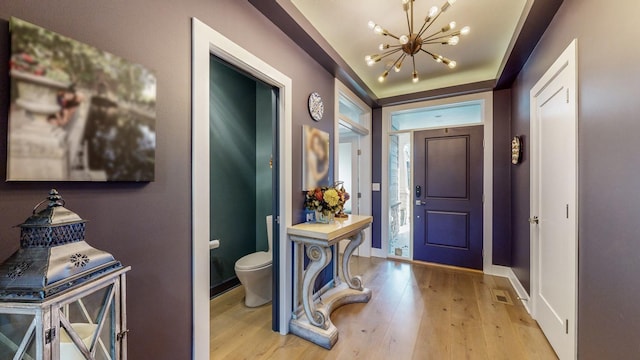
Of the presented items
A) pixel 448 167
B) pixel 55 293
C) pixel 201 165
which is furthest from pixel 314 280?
pixel 448 167

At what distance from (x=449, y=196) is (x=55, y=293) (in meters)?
3.90

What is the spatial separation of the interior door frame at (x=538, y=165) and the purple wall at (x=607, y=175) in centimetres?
4

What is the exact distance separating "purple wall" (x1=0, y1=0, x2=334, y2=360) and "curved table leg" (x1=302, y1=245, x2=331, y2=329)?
90 cm

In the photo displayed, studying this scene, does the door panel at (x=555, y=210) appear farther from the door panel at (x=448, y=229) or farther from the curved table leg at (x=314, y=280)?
the curved table leg at (x=314, y=280)

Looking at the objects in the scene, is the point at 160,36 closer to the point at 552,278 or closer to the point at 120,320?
the point at 120,320

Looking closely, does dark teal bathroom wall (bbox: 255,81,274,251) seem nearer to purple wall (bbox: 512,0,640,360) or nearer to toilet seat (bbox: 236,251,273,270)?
toilet seat (bbox: 236,251,273,270)

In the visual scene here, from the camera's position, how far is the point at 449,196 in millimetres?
3643

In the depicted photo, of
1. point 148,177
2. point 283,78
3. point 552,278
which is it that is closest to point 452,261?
point 552,278

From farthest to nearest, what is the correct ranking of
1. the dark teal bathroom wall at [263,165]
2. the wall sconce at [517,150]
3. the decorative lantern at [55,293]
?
1. the dark teal bathroom wall at [263,165]
2. the wall sconce at [517,150]
3. the decorative lantern at [55,293]

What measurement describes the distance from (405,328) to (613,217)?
5.10 feet

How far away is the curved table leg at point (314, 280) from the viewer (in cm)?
198

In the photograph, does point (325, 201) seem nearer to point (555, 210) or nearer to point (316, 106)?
point (316, 106)

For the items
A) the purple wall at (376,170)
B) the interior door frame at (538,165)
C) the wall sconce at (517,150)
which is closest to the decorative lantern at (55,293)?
the interior door frame at (538,165)

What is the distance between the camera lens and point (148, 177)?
1164 mm
